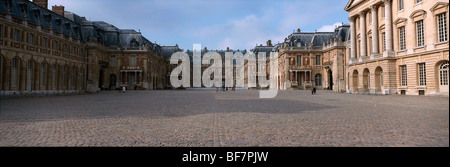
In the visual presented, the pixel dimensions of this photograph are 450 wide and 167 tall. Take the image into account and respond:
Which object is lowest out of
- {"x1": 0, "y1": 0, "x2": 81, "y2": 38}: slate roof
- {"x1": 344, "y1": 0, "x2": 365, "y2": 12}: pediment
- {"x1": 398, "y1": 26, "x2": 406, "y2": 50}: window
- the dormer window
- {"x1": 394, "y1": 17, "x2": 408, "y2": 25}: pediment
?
{"x1": 398, "y1": 26, "x2": 406, "y2": 50}: window

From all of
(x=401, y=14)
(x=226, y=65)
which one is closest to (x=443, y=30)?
(x=401, y=14)

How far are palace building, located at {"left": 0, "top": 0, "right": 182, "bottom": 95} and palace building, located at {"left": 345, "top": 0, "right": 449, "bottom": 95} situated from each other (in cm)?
4016

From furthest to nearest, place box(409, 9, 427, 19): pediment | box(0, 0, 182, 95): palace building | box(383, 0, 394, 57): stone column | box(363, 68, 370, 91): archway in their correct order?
box(363, 68, 370, 91): archway → box(383, 0, 394, 57): stone column → box(0, 0, 182, 95): palace building → box(409, 9, 427, 19): pediment

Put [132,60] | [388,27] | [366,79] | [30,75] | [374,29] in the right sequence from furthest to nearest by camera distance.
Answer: [132,60] < [366,79] < [374,29] < [30,75] < [388,27]

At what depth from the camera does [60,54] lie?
3341cm

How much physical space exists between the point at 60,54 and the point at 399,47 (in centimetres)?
4222

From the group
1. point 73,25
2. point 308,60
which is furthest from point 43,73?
point 308,60

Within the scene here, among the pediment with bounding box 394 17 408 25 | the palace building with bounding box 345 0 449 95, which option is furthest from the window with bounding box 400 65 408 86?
the pediment with bounding box 394 17 408 25

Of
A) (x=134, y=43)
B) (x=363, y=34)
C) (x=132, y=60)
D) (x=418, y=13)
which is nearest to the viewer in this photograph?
(x=418, y=13)

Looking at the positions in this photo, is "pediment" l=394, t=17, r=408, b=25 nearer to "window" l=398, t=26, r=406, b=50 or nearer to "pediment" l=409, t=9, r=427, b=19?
"window" l=398, t=26, r=406, b=50

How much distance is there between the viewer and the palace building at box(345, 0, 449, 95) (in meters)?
22.3

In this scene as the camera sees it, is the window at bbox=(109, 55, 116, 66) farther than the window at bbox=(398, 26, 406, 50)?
Yes

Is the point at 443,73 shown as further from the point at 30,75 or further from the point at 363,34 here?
the point at 30,75

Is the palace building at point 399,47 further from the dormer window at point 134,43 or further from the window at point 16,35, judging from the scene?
the dormer window at point 134,43
